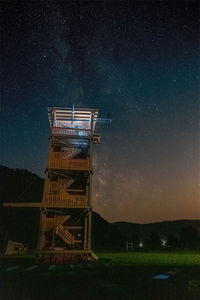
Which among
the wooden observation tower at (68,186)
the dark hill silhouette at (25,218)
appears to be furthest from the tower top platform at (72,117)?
the dark hill silhouette at (25,218)

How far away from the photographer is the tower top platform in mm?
21867

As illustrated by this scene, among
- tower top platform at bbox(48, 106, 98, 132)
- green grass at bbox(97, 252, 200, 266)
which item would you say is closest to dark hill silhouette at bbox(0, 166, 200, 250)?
tower top platform at bbox(48, 106, 98, 132)

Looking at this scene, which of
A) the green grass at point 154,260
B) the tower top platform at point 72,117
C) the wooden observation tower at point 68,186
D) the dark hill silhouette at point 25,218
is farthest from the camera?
the dark hill silhouette at point 25,218

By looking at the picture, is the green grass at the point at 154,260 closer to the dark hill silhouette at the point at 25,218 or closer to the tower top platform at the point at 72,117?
the tower top platform at the point at 72,117

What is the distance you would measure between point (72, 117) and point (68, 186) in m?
5.83

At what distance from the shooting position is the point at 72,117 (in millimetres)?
22391

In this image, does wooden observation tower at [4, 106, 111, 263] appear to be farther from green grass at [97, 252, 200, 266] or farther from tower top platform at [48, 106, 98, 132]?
green grass at [97, 252, 200, 266]

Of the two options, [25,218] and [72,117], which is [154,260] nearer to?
[72,117]

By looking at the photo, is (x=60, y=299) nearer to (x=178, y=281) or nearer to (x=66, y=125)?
(x=178, y=281)

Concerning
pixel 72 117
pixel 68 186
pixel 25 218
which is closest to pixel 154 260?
pixel 68 186

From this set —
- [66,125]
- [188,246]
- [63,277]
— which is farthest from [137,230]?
[63,277]

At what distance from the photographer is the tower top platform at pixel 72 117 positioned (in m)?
21.9

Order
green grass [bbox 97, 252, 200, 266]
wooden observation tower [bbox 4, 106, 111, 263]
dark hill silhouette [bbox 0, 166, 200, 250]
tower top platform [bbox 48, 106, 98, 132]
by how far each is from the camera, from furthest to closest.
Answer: dark hill silhouette [bbox 0, 166, 200, 250]
tower top platform [bbox 48, 106, 98, 132]
wooden observation tower [bbox 4, 106, 111, 263]
green grass [bbox 97, 252, 200, 266]

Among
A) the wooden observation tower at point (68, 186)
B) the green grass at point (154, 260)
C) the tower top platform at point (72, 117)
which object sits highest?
the tower top platform at point (72, 117)
